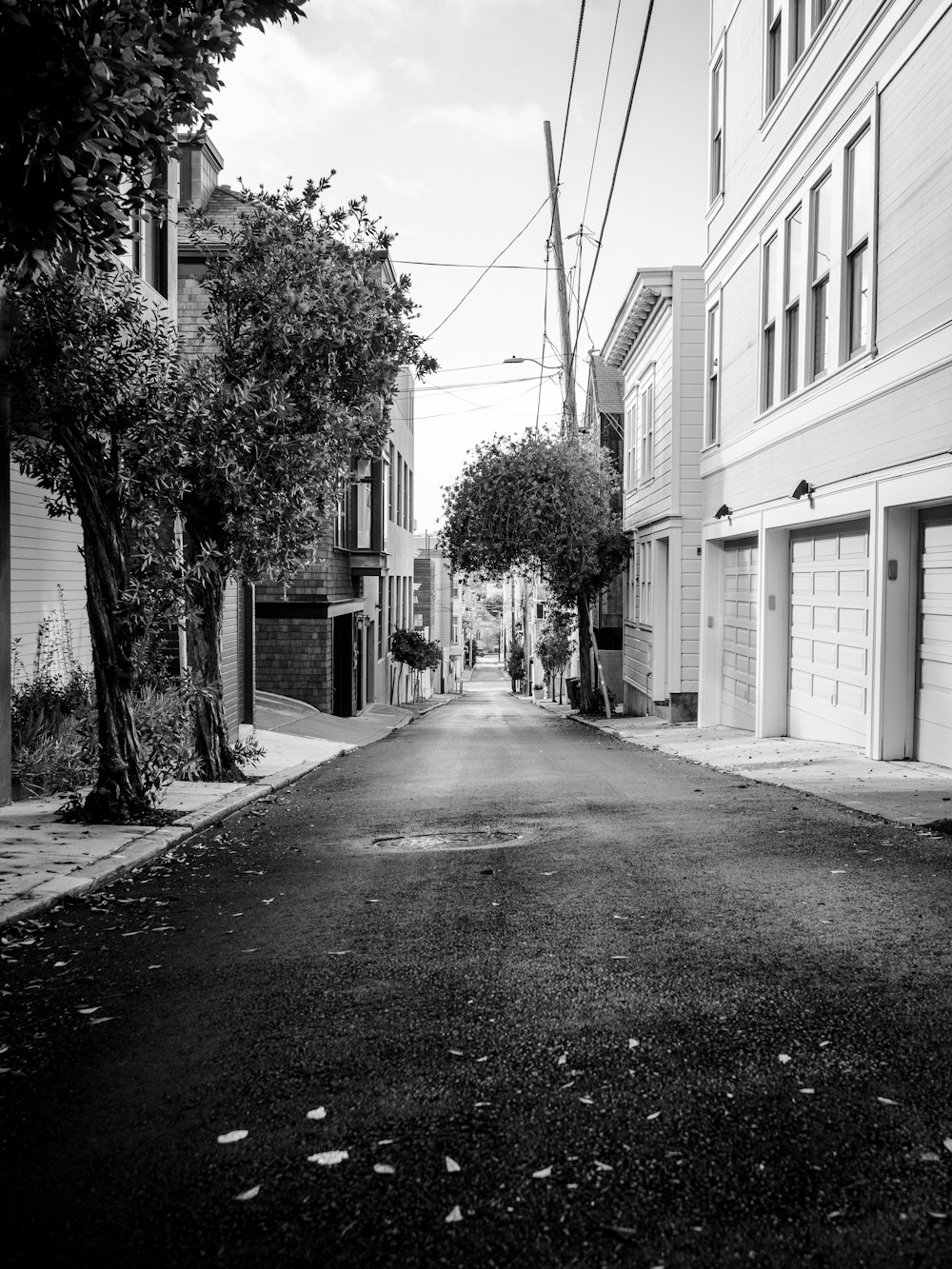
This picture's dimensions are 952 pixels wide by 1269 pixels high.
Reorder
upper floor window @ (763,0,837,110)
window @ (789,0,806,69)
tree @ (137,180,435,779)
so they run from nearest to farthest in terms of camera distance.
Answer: tree @ (137,180,435,779) → upper floor window @ (763,0,837,110) → window @ (789,0,806,69)

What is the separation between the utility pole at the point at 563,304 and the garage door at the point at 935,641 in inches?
686

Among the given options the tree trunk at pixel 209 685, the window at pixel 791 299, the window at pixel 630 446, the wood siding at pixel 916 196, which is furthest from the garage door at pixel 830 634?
the window at pixel 630 446

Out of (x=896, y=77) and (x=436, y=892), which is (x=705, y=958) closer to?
(x=436, y=892)

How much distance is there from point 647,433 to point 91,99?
22.1 metres

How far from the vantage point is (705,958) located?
457cm

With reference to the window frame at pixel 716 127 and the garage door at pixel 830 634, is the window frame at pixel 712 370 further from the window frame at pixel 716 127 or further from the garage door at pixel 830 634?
the garage door at pixel 830 634

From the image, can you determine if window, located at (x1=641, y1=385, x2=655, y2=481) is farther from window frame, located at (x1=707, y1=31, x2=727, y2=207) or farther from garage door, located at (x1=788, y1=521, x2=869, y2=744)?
garage door, located at (x1=788, y1=521, x2=869, y2=744)

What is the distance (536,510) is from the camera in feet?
85.9

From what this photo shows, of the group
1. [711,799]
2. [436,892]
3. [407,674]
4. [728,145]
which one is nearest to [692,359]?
[728,145]

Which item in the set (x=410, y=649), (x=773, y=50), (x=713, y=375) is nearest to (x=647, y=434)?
(x=713, y=375)

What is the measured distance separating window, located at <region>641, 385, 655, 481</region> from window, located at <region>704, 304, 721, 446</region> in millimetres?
4526

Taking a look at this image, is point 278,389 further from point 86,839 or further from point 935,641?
point 935,641

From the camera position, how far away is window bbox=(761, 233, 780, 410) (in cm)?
1591

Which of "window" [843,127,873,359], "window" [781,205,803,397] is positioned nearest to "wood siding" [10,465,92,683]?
"window" [843,127,873,359]
